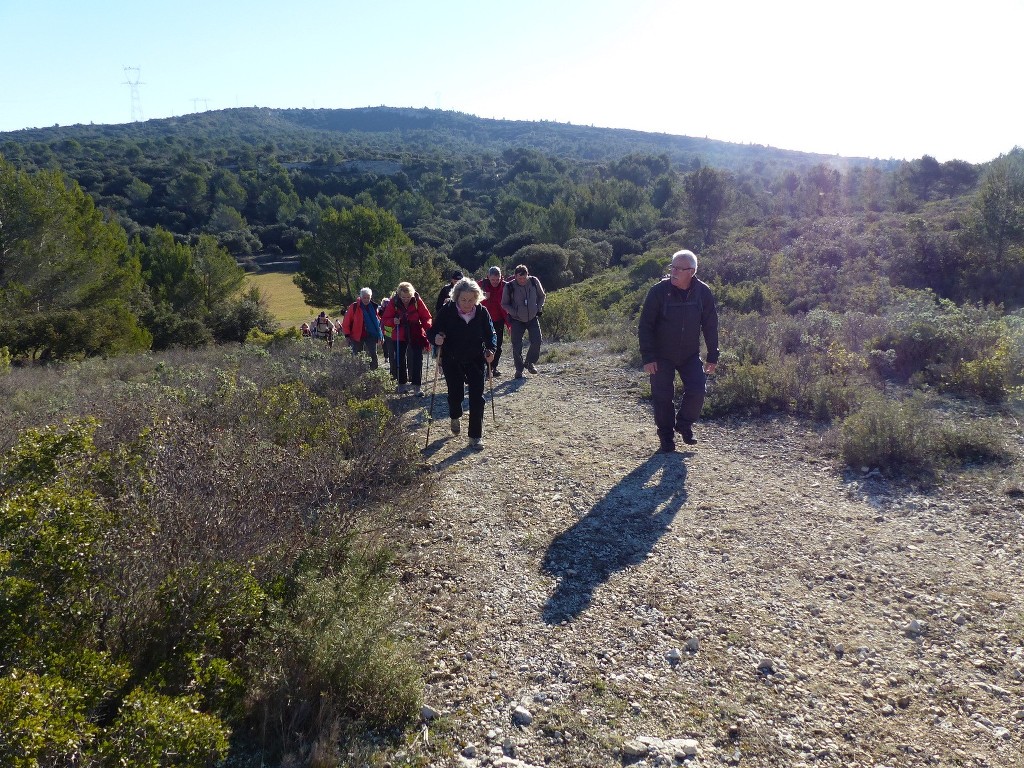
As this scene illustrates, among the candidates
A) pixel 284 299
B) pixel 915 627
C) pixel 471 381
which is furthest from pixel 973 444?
pixel 284 299

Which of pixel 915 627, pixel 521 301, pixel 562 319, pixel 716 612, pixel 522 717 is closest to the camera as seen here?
pixel 522 717

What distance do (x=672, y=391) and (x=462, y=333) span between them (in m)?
2.05

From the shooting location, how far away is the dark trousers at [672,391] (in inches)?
220

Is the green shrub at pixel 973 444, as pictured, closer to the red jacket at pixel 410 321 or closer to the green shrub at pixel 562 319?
the red jacket at pixel 410 321

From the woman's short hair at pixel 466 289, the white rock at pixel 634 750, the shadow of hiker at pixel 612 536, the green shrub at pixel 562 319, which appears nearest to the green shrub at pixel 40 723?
the white rock at pixel 634 750

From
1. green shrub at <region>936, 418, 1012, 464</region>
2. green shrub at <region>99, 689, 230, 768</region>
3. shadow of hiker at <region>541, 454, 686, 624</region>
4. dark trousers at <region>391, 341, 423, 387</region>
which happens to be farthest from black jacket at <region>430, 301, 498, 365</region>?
green shrub at <region>99, 689, 230, 768</region>

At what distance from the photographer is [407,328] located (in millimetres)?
8195

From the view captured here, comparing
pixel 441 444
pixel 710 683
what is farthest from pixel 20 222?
pixel 710 683

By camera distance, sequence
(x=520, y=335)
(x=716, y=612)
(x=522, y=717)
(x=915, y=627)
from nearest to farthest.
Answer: (x=522, y=717) → (x=915, y=627) → (x=716, y=612) → (x=520, y=335)

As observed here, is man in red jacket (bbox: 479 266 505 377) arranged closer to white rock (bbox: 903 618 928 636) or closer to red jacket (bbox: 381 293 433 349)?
red jacket (bbox: 381 293 433 349)

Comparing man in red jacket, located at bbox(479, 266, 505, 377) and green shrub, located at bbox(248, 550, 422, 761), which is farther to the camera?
man in red jacket, located at bbox(479, 266, 505, 377)

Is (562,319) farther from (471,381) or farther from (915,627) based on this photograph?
(915,627)

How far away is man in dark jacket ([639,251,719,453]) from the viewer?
5.43 metres

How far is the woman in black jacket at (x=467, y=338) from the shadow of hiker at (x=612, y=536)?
5.66 feet
